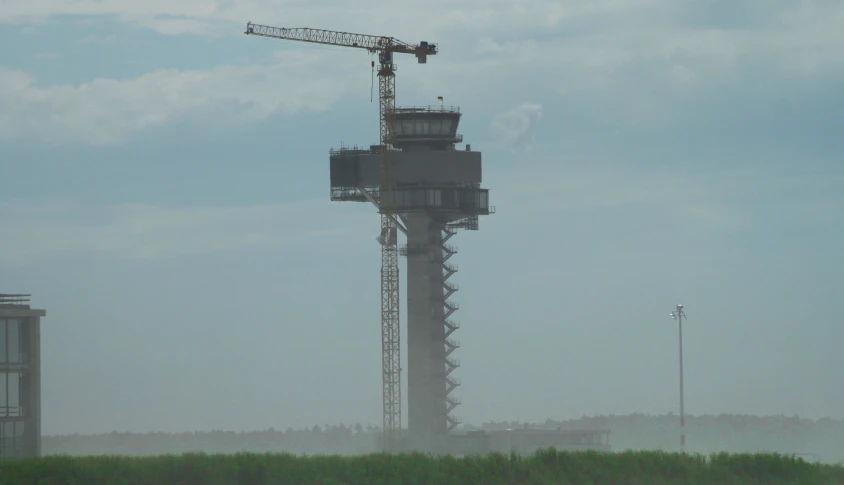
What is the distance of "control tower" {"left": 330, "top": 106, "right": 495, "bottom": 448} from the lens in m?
180

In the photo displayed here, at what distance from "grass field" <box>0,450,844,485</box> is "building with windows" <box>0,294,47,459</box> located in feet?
130

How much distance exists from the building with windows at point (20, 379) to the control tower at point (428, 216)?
61.5 meters

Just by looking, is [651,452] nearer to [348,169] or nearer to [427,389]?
[427,389]

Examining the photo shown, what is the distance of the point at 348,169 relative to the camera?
189375 millimetres

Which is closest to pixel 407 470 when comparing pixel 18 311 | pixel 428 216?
pixel 18 311

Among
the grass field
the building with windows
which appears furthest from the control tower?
the grass field

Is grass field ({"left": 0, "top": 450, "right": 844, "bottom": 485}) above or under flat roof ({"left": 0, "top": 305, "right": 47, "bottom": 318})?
under

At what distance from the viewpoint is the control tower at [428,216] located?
591 feet

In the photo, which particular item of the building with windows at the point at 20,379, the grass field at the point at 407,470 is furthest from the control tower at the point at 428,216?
the grass field at the point at 407,470

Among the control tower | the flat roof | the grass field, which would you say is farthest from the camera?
the control tower

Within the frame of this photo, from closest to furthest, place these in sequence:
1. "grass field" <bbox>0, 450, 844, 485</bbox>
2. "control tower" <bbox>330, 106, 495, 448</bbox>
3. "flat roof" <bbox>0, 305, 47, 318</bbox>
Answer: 1. "grass field" <bbox>0, 450, 844, 485</bbox>
2. "flat roof" <bbox>0, 305, 47, 318</bbox>
3. "control tower" <bbox>330, 106, 495, 448</bbox>

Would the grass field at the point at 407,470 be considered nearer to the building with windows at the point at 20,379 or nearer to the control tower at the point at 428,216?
the building with windows at the point at 20,379

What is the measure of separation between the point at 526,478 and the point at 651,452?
374 inches

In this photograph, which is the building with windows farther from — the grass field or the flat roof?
the grass field
